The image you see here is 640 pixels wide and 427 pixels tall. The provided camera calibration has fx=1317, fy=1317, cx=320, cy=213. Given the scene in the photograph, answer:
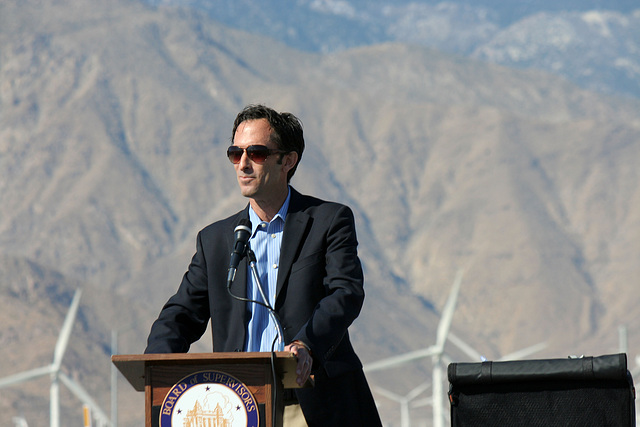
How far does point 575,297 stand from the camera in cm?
18550

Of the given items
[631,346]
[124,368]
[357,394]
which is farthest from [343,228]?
[631,346]

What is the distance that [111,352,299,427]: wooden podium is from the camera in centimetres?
535

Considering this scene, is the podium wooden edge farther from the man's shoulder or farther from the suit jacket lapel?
the man's shoulder

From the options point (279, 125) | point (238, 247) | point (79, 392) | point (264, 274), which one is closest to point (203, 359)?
point (238, 247)

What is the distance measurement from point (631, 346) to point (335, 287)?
164165 mm

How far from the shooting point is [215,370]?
5402 millimetres

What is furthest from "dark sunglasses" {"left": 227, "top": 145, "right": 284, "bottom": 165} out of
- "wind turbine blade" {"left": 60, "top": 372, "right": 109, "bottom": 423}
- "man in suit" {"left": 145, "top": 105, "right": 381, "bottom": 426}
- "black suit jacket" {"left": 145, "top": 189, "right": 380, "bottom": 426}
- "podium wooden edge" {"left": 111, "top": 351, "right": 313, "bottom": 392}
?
"wind turbine blade" {"left": 60, "top": 372, "right": 109, "bottom": 423}

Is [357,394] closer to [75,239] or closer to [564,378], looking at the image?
[564,378]

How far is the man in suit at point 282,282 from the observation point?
19.4ft

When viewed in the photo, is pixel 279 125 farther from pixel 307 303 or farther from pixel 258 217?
pixel 307 303

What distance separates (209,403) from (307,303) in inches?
34.7

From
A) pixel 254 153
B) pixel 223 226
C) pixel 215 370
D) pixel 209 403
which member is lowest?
pixel 209 403

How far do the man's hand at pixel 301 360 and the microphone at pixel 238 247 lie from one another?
1.68 ft

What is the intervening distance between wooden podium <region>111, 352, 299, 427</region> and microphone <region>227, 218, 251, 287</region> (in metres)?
0.57
